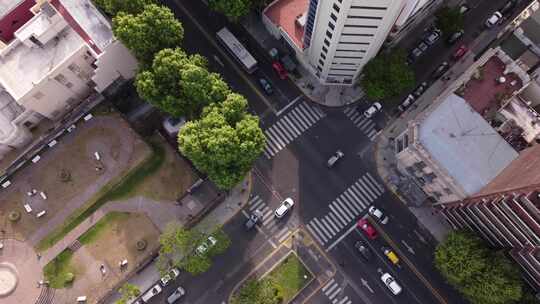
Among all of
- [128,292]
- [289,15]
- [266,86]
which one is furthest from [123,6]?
[128,292]

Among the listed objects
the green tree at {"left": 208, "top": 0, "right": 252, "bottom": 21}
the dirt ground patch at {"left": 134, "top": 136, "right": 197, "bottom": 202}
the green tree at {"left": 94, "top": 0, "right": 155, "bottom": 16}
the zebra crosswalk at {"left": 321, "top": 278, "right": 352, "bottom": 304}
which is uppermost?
the green tree at {"left": 94, "top": 0, "right": 155, "bottom": 16}

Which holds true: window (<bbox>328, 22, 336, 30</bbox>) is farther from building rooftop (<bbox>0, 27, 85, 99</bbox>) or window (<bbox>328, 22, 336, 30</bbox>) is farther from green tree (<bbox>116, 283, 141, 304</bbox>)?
green tree (<bbox>116, 283, 141, 304</bbox>)

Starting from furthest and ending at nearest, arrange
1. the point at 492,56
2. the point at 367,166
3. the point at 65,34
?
the point at 367,166, the point at 65,34, the point at 492,56

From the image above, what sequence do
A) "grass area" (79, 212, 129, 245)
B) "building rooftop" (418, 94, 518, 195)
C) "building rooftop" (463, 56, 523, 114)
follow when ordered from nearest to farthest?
1. "building rooftop" (418, 94, 518, 195)
2. "building rooftop" (463, 56, 523, 114)
3. "grass area" (79, 212, 129, 245)

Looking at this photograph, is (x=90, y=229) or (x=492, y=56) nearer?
(x=492, y=56)

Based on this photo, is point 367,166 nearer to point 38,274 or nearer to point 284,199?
point 284,199

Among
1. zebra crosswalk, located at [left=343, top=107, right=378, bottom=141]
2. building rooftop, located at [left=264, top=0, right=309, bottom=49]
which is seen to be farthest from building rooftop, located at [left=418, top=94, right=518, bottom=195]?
building rooftop, located at [left=264, top=0, right=309, bottom=49]

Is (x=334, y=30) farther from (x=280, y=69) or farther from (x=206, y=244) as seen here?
(x=206, y=244)

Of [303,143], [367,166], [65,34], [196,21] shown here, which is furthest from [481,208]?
[65,34]
